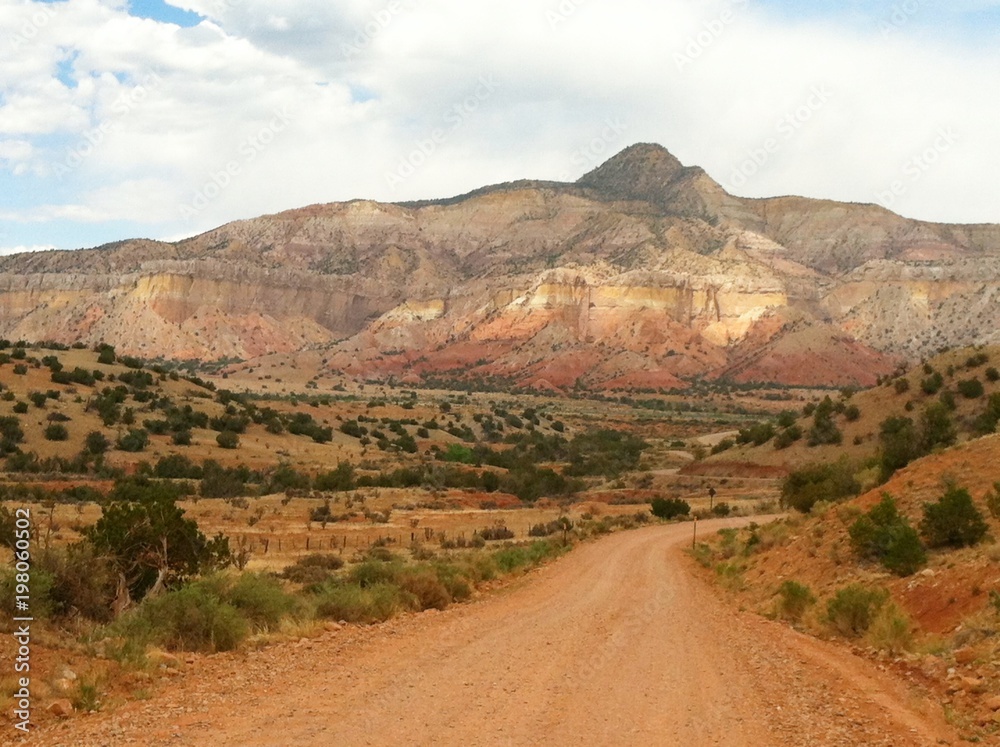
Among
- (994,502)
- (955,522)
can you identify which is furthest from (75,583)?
(994,502)

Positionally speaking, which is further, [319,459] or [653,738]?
[319,459]

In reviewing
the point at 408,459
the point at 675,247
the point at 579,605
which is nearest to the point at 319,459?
the point at 408,459

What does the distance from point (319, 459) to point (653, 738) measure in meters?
57.3

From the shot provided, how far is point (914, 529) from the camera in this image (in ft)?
57.1

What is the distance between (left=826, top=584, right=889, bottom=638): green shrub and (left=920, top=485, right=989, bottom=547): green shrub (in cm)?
209

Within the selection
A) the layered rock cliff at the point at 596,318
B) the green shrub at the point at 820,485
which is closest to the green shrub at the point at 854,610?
the green shrub at the point at 820,485

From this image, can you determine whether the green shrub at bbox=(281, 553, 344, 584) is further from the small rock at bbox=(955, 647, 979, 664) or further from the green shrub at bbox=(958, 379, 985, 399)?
the green shrub at bbox=(958, 379, 985, 399)

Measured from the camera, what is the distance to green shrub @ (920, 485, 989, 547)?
16.1 metres

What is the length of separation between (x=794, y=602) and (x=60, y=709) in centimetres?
1237

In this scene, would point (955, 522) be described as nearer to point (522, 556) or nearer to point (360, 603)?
point (360, 603)

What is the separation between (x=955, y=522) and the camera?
16234mm

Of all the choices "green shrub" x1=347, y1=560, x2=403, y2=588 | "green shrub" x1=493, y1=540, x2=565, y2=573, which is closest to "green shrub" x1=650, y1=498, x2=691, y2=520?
"green shrub" x1=493, y1=540, x2=565, y2=573

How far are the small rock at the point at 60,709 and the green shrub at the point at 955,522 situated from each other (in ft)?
44.2

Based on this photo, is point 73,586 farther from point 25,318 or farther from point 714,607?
point 25,318
